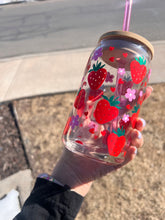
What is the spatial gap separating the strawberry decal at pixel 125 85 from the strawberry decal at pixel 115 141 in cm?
22

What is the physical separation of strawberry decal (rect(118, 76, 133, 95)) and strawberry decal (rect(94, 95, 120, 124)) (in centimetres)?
6

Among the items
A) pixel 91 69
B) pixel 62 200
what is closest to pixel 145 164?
pixel 62 200

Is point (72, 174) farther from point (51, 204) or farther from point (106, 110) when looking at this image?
point (106, 110)

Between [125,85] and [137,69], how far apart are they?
4.4 inches

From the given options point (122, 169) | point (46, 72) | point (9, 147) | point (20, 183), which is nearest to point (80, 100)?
point (122, 169)

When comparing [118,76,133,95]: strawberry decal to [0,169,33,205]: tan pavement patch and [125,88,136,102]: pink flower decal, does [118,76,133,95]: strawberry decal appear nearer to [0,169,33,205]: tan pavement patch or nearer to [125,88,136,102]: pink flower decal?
[125,88,136,102]: pink flower decal

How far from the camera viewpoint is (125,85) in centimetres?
131

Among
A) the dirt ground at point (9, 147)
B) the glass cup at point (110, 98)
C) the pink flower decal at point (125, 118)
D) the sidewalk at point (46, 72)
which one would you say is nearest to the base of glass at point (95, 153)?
the glass cup at point (110, 98)

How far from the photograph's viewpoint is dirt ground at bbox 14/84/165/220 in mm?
2154

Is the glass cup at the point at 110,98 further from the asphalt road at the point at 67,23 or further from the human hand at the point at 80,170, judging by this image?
the asphalt road at the point at 67,23

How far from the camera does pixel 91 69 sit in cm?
135

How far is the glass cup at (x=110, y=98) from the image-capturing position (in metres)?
1.26

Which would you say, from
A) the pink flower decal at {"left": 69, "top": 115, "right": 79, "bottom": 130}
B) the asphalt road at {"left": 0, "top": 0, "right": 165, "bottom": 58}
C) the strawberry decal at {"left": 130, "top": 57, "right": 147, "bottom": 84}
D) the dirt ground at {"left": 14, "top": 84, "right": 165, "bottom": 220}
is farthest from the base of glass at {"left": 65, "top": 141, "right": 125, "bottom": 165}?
the asphalt road at {"left": 0, "top": 0, "right": 165, "bottom": 58}

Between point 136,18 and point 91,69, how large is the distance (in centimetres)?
387
